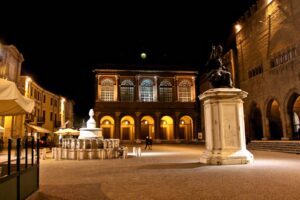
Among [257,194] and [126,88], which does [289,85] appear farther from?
[126,88]

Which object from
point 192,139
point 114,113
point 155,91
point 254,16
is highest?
point 254,16

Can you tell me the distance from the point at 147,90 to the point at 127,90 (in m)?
3.73

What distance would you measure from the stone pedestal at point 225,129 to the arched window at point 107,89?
3878cm

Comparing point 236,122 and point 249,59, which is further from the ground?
point 249,59

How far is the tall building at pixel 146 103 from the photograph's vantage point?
160ft

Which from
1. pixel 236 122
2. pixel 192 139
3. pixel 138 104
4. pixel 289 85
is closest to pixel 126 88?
pixel 138 104

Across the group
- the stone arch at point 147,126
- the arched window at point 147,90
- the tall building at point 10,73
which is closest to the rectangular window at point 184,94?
the arched window at point 147,90

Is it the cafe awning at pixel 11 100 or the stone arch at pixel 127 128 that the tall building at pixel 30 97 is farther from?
the cafe awning at pixel 11 100

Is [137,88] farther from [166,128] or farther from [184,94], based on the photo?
[166,128]

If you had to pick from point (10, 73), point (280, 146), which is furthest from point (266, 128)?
point (10, 73)

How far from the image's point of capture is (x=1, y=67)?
3084cm

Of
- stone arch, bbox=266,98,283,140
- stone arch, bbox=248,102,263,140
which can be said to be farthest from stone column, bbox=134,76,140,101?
stone arch, bbox=266,98,283,140

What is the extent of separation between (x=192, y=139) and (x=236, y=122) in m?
39.7

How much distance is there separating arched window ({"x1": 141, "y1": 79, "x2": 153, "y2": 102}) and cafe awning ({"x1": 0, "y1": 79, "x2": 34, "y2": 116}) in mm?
44751
